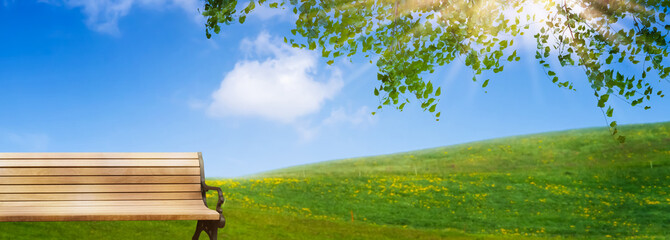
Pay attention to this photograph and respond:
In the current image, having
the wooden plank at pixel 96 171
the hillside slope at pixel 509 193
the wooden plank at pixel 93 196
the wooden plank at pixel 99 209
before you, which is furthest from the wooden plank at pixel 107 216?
the hillside slope at pixel 509 193

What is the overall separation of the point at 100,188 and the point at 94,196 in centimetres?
11

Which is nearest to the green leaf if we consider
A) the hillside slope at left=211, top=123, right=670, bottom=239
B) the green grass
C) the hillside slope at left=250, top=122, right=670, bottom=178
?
the green grass

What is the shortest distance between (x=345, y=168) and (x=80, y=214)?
25260mm

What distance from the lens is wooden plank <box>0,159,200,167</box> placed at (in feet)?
21.7

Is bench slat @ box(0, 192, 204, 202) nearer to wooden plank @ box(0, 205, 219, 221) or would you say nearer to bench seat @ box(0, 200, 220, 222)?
bench seat @ box(0, 200, 220, 222)

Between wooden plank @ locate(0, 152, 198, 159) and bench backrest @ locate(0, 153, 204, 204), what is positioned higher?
wooden plank @ locate(0, 152, 198, 159)

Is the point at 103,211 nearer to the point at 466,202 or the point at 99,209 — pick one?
the point at 99,209

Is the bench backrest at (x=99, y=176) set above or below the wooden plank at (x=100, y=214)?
above

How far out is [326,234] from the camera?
11.7 m

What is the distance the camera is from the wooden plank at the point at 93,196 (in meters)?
6.51

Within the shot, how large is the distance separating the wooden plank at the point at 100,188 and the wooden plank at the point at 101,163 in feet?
0.79

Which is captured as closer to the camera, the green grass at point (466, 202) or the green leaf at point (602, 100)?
the green leaf at point (602, 100)

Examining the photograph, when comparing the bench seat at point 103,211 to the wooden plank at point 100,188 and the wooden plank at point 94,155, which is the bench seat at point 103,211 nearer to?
Answer: the wooden plank at point 100,188

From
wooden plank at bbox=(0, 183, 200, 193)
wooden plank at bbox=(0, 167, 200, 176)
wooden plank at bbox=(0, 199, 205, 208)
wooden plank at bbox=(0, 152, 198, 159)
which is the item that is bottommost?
wooden plank at bbox=(0, 199, 205, 208)
